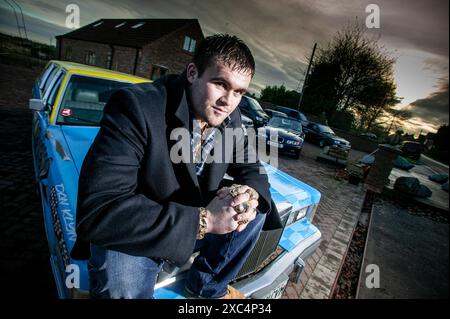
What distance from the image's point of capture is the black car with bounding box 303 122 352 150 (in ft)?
53.1

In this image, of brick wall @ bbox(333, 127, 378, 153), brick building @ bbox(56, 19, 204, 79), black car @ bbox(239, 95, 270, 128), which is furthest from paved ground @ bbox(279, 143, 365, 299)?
brick wall @ bbox(333, 127, 378, 153)

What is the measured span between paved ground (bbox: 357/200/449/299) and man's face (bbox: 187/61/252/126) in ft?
9.99

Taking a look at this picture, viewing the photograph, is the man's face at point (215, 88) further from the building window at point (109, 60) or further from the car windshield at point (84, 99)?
the building window at point (109, 60)

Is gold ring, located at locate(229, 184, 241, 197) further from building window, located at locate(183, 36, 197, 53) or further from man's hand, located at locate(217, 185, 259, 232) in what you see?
building window, located at locate(183, 36, 197, 53)

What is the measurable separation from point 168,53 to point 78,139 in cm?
2116

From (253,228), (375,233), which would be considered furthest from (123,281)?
(375,233)

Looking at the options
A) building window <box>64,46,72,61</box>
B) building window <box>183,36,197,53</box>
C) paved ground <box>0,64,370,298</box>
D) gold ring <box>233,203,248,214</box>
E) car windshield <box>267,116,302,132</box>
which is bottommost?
paved ground <box>0,64,370,298</box>

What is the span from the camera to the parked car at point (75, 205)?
54.6 inches

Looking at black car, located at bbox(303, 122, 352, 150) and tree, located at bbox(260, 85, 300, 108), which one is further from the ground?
tree, located at bbox(260, 85, 300, 108)

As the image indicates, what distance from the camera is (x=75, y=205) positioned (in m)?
1.46

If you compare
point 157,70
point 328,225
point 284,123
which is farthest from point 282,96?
point 328,225

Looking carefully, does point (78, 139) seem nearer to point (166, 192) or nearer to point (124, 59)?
point (166, 192)

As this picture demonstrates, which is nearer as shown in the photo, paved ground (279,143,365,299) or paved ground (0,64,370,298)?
paved ground (0,64,370,298)

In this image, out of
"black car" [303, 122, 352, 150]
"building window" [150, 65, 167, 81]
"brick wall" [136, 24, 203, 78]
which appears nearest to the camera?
"black car" [303, 122, 352, 150]
